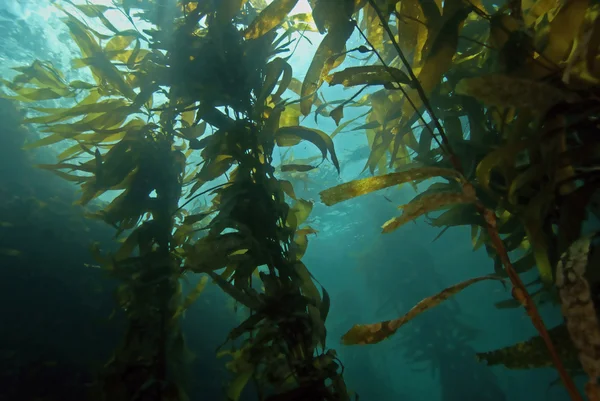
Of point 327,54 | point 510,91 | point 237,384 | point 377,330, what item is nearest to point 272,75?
point 327,54

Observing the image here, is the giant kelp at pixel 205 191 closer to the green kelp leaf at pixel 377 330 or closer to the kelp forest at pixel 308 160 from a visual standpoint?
the kelp forest at pixel 308 160

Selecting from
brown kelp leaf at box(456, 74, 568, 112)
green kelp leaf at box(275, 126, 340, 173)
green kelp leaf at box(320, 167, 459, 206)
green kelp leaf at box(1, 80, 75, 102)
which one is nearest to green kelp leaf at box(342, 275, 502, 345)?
green kelp leaf at box(320, 167, 459, 206)

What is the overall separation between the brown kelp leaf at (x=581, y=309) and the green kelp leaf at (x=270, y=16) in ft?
4.99

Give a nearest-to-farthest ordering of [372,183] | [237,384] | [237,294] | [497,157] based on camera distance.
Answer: [372,183] → [497,157] → [237,294] → [237,384]

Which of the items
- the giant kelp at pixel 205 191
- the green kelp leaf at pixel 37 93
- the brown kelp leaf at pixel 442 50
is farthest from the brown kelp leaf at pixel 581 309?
the green kelp leaf at pixel 37 93

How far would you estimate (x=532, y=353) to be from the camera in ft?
3.01

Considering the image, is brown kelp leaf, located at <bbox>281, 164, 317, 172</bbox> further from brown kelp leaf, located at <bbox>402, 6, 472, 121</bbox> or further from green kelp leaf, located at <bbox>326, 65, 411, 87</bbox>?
brown kelp leaf, located at <bbox>402, 6, 472, 121</bbox>

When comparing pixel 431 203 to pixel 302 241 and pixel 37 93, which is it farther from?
pixel 37 93

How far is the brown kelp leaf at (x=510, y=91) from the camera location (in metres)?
0.88

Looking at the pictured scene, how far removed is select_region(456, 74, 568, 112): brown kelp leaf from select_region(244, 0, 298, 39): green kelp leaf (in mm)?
1068

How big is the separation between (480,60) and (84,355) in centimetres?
691

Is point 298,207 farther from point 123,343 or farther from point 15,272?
point 15,272

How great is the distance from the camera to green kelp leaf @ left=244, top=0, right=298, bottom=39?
1.59 m

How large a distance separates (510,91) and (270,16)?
1.20m
